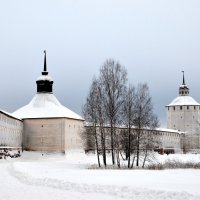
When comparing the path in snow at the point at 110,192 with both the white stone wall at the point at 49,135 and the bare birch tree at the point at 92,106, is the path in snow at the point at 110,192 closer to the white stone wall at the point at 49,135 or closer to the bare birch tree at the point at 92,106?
the bare birch tree at the point at 92,106

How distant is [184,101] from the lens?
8188 centimetres

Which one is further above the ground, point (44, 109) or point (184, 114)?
point (184, 114)

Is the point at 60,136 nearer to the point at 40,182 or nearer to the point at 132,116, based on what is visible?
the point at 132,116

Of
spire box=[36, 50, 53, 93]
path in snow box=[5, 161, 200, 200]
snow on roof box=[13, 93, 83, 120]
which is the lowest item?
path in snow box=[5, 161, 200, 200]

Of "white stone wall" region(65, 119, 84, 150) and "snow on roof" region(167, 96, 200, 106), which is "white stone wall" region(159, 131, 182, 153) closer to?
"snow on roof" region(167, 96, 200, 106)

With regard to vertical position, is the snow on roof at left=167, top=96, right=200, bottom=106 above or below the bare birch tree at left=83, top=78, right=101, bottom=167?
above

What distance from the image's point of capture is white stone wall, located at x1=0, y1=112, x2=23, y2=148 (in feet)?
116

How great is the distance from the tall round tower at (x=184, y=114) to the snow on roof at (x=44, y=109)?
37574 millimetres

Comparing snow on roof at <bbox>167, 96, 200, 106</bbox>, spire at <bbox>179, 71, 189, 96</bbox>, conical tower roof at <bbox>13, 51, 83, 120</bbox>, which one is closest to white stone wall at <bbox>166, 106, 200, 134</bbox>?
snow on roof at <bbox>167, 96, 200, 106</bbox>

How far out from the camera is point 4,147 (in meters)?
35.6

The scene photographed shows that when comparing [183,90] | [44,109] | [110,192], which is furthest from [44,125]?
[183,90]

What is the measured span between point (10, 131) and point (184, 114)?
1897 inches

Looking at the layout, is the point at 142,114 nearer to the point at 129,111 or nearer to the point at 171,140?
the point at 129,111

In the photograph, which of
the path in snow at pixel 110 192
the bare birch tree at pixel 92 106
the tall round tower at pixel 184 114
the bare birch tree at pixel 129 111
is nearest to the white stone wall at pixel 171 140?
the tall round tower at pixel 184 114
